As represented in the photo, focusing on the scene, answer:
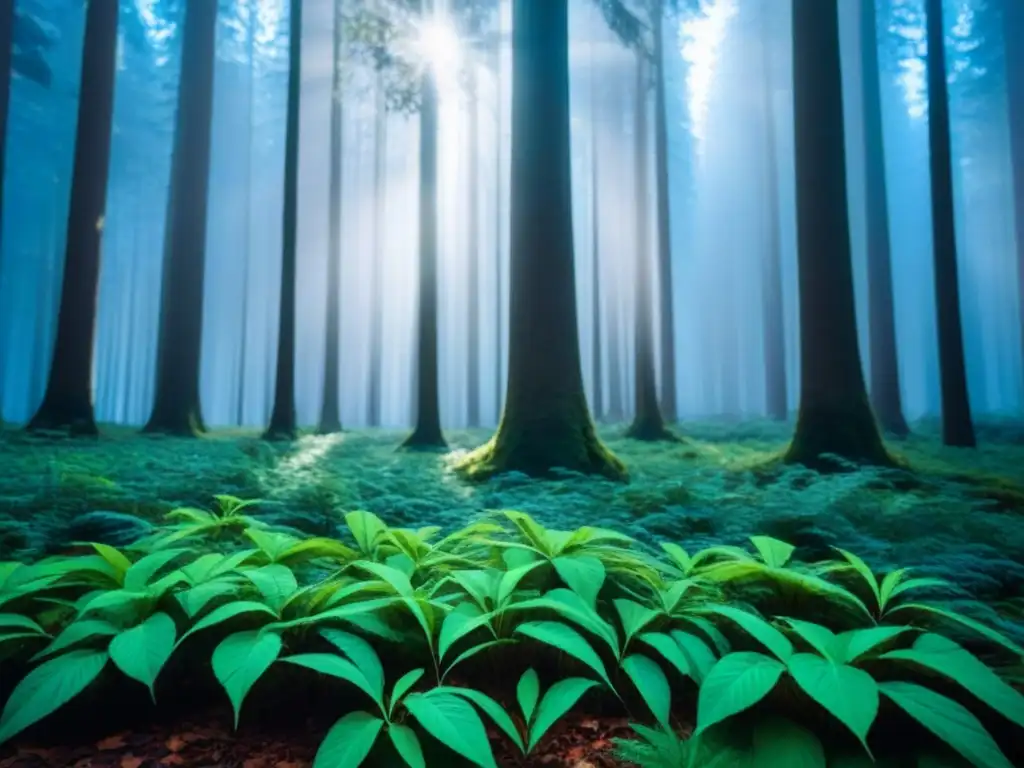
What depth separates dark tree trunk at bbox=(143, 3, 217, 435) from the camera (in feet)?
41.4

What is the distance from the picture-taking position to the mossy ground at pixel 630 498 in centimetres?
397

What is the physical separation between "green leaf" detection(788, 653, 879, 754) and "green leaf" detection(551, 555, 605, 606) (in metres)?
0.80

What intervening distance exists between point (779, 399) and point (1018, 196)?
29.6 ft

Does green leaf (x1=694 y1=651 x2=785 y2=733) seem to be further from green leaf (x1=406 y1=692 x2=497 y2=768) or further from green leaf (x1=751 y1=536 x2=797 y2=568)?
green leaf (x1=751 y1=536 x2=797 y2=568)

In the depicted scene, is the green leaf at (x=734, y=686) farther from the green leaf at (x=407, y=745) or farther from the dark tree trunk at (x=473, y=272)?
the dark tree trunk at (x=473, y=272)

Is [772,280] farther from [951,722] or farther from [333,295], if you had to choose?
[951,722]

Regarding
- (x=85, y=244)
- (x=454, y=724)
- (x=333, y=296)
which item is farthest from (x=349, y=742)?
(x=333, y=296)

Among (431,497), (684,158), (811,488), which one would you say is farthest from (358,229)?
(811,488)

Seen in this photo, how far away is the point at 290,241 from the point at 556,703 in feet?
39.0

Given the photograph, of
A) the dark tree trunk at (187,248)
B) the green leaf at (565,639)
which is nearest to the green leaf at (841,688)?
the green leaf at (565,639)

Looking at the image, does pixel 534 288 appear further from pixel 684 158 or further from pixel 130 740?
pixel 684 158

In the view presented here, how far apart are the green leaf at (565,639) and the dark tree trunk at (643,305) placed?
11444mm

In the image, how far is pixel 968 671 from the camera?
1840 mm

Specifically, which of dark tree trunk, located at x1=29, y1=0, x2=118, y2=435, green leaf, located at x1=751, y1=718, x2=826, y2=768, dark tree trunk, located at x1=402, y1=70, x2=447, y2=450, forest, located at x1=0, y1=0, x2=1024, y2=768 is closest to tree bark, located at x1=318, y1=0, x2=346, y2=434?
forest, located at x1=0, y1=0, x2=1024, y2=768
